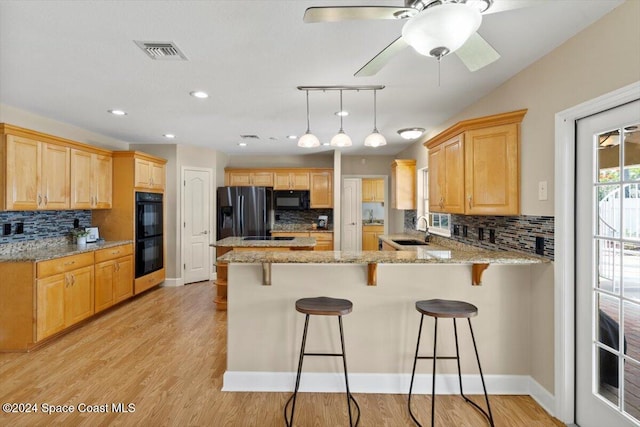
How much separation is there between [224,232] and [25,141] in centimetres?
303

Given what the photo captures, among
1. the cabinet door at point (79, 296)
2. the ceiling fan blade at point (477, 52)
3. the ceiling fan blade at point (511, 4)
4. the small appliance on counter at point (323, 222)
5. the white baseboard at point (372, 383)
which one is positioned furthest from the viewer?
the small appliance on counter at point (323, 222)

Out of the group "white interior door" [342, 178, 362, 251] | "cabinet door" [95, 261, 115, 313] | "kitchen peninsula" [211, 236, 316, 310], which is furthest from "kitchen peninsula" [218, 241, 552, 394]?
"white interior door" [342, 178, 362, 251]

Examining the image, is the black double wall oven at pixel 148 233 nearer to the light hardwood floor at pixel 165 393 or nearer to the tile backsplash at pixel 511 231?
the light hardwood floor at pixel 165 393

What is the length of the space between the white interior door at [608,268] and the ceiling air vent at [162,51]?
2.58 metres

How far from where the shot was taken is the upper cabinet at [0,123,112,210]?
10.2 ft

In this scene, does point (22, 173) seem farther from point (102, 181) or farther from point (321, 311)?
point (321, 311)

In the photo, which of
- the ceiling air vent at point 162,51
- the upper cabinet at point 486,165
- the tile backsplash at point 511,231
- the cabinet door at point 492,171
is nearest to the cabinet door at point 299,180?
the tile backsplash at point 511,231

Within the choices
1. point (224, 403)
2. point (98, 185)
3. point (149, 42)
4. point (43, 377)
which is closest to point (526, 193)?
point (224, 403)

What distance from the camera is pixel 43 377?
8.53ft

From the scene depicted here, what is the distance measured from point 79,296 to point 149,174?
1984mm

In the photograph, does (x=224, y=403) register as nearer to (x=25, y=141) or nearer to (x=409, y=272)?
(x=409, y=272)

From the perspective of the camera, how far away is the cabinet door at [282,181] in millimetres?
6375

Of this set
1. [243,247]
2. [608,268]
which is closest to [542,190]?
[608,268]

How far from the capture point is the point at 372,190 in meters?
8.38
